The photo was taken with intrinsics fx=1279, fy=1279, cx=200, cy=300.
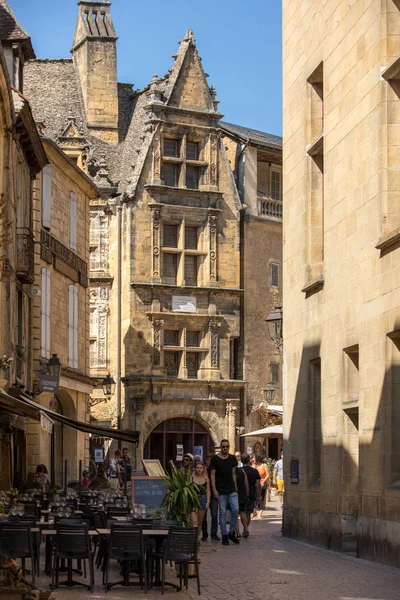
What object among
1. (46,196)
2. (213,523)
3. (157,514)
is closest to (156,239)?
(46,196)


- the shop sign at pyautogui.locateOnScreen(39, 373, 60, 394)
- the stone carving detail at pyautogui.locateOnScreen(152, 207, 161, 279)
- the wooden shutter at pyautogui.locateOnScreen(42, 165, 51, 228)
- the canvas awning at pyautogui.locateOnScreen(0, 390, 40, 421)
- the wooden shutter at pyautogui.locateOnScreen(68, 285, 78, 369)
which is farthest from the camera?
the stone carving detail at pyautogui.locateOnScreen(152, 207, 161, 279)

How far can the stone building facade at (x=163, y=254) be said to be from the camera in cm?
4172

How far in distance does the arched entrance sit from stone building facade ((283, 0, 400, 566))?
20650 millimetres

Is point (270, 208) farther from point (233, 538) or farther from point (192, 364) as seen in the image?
point (233, 538)

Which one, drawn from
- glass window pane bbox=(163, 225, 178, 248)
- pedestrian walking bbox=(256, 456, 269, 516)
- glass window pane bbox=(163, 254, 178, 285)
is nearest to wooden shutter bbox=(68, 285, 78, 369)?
pedestrian walking bbox=(256, 456, 269, 516)

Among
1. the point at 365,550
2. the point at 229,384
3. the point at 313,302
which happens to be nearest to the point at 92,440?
the point at 229,384

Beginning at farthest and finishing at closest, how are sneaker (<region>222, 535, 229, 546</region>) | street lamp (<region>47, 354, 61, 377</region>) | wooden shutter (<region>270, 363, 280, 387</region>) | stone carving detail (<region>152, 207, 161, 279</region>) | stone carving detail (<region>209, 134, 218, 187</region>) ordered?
wooden shutter (<region>270, 363, 280, 387</region>) < stone carving detail (<region>209, 134, 218, 187</region>) < stone carving detail (<region>152, 207, 161, 279</region>) < street lamp (<region>47, 354, 61, 377</region>) < sneaker (<region>222, 535, 229, 546</region>)

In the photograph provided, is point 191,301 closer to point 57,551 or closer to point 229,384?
point 229,384

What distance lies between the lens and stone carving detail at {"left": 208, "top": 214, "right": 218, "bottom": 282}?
43.0 m

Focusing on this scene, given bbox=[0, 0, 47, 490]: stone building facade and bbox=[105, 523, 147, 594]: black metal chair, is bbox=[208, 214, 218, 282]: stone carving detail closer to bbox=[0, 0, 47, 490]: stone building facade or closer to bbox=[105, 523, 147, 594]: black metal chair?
bbox=[0, 0, 47, 490]: stone building facade

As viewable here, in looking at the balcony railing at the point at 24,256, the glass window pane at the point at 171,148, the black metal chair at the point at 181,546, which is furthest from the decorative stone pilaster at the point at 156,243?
the black metal chair at the point at 181,546

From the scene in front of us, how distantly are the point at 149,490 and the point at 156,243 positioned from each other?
22435 millimetres

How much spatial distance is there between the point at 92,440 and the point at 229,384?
4989 millimetres

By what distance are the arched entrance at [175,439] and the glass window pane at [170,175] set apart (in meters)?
8.02
